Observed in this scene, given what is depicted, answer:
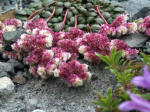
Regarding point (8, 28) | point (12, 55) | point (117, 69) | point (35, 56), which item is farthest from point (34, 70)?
point (117, 69)

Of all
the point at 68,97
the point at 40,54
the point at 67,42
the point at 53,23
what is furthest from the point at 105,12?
the point at 68,97

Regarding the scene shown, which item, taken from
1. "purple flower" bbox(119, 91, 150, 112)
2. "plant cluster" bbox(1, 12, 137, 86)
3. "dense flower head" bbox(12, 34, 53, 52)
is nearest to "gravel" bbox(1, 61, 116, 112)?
"plant cluster" bbox(1, 12, 137, 86)

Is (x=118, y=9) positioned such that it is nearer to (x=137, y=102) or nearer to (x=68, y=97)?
(x=68, y=97)

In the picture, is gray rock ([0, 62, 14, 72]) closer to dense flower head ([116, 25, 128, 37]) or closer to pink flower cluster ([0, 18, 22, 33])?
pink flower cluster ([0, 18, 22, 33])

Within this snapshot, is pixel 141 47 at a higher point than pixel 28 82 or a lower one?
higher

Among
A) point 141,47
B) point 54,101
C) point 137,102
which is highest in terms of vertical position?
point 137,102

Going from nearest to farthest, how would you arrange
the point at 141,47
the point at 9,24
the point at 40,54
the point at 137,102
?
1. the point at 137,102
2. the point at 40,54
3. the point at 141,47
4. the point at 9,24

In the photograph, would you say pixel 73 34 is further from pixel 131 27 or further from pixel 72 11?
pixel 72 11
